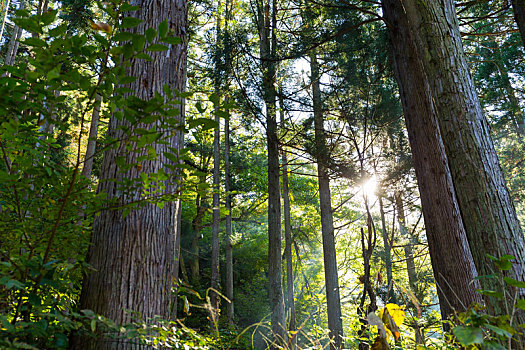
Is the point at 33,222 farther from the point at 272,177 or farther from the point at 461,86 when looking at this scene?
the point at 272,177

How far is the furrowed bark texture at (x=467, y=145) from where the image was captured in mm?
2260

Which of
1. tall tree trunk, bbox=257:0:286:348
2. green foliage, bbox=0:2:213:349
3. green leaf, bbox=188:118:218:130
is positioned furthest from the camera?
tall tree trunk, bbox=257:0:286:348

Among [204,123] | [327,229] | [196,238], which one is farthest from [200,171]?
[196,238]

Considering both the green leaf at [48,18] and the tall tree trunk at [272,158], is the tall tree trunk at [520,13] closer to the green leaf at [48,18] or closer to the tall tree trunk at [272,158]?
the tall tree trunk at [272,158]

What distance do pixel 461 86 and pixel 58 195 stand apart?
9.52ft

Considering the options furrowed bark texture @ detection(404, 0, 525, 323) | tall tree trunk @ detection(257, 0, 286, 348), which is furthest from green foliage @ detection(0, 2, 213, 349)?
tall tree trunk @ detection(257, 0, 286, 348)

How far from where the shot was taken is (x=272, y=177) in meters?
6.66

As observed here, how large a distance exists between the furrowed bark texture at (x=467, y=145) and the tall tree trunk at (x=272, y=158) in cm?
406

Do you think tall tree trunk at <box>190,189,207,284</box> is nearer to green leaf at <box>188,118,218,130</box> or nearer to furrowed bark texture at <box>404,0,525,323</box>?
furrowed bark texture at <box>404,0,525,323</box>

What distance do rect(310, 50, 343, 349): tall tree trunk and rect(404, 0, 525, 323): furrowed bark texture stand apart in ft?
13.7

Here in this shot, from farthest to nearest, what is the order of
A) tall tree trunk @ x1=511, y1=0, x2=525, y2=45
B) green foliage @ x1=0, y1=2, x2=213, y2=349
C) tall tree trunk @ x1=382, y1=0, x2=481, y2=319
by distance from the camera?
tall tree trunk @ x1=511, y1=0, x2=525, y2=45, tall tree trunk @ x1=382, y1=0, x2=481, y2=319, green foliage @ x1=0, y1=2, x2=213, y2=349

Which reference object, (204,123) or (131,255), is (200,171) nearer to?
(204,123)

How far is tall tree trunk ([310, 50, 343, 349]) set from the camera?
7121mm

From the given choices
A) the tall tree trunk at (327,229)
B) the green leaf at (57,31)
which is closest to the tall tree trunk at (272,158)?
the tall tree trunk at (327,229)
